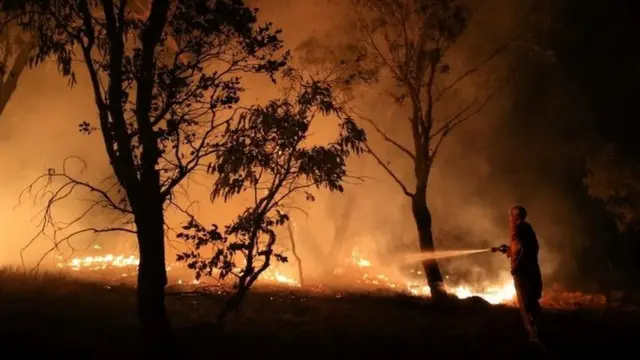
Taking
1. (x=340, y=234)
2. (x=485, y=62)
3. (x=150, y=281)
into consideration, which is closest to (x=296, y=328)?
(x=150, y=281)

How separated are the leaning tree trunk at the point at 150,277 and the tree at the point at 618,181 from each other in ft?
60.9

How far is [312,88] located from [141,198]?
11.1ft

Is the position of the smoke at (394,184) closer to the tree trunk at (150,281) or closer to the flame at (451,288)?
the flame at (451,288)

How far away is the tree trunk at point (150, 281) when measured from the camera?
7.14m

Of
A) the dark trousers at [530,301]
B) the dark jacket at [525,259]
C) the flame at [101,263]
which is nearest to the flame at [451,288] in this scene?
the dark trousers at [530,301]

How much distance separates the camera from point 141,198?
23.4 feet

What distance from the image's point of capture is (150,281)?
7.16 meters

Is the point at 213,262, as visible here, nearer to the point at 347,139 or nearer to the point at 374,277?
the point at 347,139

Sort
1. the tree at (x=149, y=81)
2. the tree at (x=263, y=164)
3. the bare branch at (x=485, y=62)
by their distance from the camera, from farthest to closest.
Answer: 1. the bare branch at (x=485, y=62)
2. the tree at (x=263, y=164)
3. the tree at (x=149, y=81)

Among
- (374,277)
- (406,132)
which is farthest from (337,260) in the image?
(406,132)

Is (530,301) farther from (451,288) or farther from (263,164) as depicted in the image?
(451,288)

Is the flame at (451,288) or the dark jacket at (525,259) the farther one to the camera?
the flame at (451,288)

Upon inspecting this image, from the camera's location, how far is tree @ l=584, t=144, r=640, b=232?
20.5 m

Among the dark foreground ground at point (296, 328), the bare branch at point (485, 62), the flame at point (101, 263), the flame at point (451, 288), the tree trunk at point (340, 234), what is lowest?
the dark foreground ground at point (296, 328)
